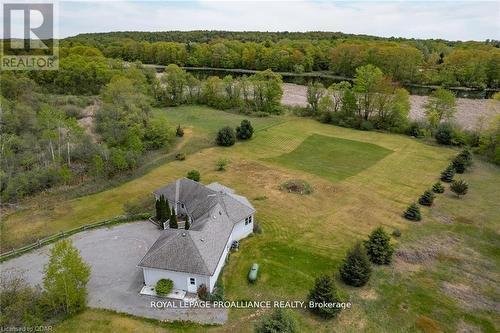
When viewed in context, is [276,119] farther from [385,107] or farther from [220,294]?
[220,294]

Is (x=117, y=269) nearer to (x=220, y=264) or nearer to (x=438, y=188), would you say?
(x=220, y=264)

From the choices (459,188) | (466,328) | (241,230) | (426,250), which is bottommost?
(466,328)

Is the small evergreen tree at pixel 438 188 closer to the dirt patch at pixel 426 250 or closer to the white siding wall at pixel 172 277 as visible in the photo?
the dirt patch at pixel 426 250

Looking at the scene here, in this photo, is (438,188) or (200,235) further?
(438,188)

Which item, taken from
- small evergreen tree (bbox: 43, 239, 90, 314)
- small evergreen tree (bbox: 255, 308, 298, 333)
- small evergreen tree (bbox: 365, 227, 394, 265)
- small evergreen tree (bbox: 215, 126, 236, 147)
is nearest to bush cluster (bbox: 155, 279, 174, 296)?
small evergreen tree (bbox: 43, 239, 90, 314)

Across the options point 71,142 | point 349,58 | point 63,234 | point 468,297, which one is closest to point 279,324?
point 468,297

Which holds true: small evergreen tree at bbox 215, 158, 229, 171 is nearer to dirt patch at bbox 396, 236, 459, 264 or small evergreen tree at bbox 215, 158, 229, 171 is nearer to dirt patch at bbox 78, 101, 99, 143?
dirt patch at bbox 78, 101, 99, 143

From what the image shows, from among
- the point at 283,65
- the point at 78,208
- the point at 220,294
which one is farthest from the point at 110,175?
the point at 283,65
